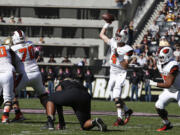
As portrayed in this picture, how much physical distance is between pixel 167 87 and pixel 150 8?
93.3 feet

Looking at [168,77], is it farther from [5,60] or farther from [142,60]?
[142,60]

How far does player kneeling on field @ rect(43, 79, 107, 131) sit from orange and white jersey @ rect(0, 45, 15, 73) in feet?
6.43

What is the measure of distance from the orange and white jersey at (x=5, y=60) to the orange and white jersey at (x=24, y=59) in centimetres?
18

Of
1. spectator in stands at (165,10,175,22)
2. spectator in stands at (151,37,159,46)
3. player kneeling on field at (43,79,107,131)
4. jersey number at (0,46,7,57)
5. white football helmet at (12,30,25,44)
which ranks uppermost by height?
spectator in stands at (165,10,175,22)

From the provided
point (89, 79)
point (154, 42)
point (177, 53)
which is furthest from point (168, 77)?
point (154, 42)

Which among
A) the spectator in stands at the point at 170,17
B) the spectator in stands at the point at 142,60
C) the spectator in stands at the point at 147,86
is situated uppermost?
the spectator in stands at the point at 170,17

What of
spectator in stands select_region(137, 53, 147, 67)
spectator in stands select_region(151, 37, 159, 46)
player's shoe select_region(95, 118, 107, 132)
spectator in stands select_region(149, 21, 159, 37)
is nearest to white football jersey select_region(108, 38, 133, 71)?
player's shoe select_region(95, 118, 107, 132)

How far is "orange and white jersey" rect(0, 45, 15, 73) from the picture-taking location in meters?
10.7

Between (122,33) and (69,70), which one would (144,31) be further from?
(122,33)

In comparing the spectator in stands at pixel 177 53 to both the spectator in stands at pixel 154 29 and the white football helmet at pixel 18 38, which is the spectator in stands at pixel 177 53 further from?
the white football helmet at pixel 18 38

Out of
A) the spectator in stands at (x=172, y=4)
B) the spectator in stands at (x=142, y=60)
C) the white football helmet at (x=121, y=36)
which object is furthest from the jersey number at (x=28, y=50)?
the spectator in stands at (x=172, y=4)

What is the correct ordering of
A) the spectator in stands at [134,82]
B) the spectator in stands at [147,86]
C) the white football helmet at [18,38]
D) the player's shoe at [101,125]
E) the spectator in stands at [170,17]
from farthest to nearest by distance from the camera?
the spectator in stands at [170,17] → the spectator in stands at [147,86] → the spectator in stands at [134,82] → the white football helmet at [18,38] → the player's shoe at [101,125]

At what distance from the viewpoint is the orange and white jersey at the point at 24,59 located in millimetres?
10930

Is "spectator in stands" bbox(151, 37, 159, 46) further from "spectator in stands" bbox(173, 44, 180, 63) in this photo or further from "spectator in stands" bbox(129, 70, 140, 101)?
"spectator in stands" bbox(129, 70, 140, 101)
